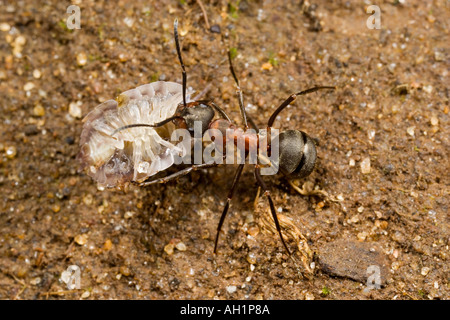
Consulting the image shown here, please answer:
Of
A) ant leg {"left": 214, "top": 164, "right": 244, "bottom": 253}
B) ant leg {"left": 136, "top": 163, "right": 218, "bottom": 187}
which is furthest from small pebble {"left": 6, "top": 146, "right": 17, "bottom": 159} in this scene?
ant leg {"left": 214, "top": 164, "right": 244, "bottom": 253}

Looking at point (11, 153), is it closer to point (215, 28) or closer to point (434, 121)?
point (215, 28)

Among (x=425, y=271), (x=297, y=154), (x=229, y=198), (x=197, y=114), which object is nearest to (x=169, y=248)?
(x=229, y=198)

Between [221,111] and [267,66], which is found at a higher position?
[267,66]

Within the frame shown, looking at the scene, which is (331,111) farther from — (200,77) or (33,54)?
(33,54)

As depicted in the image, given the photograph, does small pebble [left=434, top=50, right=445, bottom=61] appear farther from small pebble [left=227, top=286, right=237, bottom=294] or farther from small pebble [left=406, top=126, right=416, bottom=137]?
small pebble [left=227, top=286, right=237, bottom=294]

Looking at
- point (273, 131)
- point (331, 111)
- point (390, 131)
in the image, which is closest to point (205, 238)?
point (273, 131)
